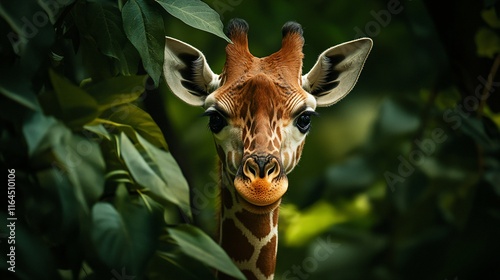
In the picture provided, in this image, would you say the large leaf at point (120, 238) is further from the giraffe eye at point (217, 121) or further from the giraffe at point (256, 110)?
the giraffe eye at point (217, 121)

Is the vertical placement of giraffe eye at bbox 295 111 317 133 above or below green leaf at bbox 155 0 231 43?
below

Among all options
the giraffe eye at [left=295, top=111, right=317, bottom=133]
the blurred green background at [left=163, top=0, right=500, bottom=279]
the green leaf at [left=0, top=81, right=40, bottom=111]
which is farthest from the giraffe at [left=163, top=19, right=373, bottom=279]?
the blurred green background at [left=163, top=0, right=500, bottom=279]

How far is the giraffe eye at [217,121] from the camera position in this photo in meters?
2.03

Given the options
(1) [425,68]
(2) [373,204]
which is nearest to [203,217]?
(2) [373,204]

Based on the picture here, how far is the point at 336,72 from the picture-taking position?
2.15 meters

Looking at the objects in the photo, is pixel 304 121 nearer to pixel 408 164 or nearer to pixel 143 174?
pixel 143 174

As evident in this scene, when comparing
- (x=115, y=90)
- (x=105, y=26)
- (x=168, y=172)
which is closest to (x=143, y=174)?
(x=168, y=172)

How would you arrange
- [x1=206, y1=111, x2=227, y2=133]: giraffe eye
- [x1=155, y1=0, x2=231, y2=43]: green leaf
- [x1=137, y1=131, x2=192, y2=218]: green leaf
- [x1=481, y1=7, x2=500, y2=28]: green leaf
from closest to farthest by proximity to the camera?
[x1=137, y1=131, x2=192, y2=218]: green leaf, [x1=155, y1=0, x2=231, y2=43]: green leaf, [x1=206, y1=111, x2=227, y2=133]: giraffe eye, [x1=481, y1=7, x2=500, y2=28]: green leaf

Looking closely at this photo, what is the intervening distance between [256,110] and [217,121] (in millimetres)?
107

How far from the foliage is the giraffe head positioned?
0.20 metres

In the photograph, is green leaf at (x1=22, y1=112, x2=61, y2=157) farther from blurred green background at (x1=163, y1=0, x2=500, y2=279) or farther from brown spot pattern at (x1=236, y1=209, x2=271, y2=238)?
blurred green background at (x1=163, y1=0, x2=500, y2=279)

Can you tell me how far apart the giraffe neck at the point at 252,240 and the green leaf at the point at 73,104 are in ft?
1.91

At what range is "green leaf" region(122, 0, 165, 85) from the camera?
183cm

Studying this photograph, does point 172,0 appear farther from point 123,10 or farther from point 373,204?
point 373,204
